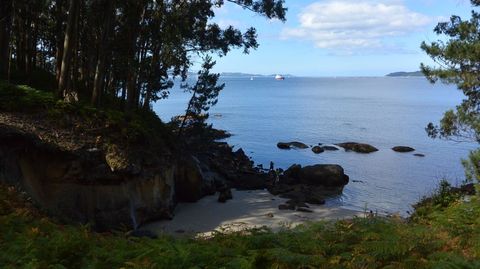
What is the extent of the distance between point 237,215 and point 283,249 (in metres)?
15.2

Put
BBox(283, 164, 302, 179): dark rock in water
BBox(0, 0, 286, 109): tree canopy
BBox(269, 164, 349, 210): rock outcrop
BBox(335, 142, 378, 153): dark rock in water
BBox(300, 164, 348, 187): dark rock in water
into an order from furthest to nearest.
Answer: BBox(335, 142, 378, 153): dark rock in water
BBox(283, 164, 302, 179): dark rock in water
BBox(300, 164, 348, 187): dark rock in water
BBox(269, 164, 349, 210): rock outcrop
BBox(0, 0, 286, 109): tree canopy

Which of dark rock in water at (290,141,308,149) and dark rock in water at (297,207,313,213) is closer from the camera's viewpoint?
dark rock in water at (297,207,313,213)

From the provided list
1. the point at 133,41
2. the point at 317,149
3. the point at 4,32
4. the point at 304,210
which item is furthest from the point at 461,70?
the point at 317,149

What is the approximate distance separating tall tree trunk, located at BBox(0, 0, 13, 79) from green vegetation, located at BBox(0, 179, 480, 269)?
1589 centimetres

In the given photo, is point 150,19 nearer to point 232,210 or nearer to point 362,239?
point 232,210

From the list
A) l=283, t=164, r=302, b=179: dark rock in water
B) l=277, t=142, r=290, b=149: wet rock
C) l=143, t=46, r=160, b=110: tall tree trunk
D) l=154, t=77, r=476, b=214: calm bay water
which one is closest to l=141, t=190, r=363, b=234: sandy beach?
l=154, t=77, r=476, b=214: calm bay water

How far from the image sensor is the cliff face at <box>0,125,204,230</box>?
13.3 metres

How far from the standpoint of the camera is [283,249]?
18.0 feet

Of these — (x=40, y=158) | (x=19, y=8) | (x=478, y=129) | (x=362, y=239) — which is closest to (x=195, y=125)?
(x=19, y=8)

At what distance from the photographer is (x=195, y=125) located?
26.4 m

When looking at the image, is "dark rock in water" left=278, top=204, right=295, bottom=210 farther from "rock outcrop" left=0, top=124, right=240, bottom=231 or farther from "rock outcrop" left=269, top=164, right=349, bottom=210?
"rock outcrop" left=0, top=124, right=240, bottom=231

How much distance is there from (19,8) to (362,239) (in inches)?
837

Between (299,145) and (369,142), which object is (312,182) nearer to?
(299,145)

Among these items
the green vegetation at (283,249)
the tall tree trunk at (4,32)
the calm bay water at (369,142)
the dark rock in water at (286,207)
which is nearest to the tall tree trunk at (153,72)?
the tall tree trunk at (4,32)
